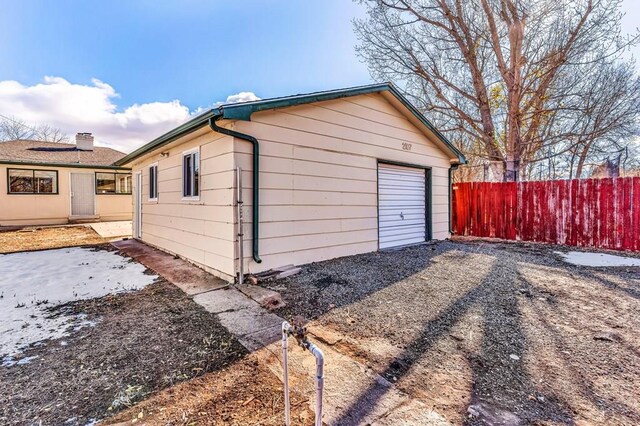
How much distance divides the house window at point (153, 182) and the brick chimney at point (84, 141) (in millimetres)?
11734

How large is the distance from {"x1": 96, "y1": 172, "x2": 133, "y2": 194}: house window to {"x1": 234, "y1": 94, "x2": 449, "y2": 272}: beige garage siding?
1204cm

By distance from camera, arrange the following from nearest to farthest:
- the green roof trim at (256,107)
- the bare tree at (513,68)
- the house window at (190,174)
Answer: the green roof trim at (256,107)
the house window at (190,174)
the bare tree at (513,68)

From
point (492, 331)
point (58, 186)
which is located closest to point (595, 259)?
point (492, 331)

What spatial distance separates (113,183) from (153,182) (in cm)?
872

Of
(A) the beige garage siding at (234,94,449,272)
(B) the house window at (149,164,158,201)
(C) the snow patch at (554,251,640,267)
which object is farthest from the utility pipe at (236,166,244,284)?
(C) the snow patch at (554,251,640,267)

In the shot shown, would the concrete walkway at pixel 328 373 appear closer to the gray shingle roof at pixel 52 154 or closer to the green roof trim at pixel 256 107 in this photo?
the green roof trim at pixel 256 107

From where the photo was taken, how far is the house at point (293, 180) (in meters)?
4.64

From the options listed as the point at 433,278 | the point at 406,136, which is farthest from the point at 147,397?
the point at 406,136

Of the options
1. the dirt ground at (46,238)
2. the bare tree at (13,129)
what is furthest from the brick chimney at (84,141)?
the bare tree at (13,129)

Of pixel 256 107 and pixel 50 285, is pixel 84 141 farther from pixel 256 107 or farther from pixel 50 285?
pixel 256 107

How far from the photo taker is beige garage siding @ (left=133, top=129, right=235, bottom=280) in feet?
15.2

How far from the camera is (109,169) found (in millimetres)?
14312

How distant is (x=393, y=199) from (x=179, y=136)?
16.1 feet

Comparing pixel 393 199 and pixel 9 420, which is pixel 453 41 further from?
pixel 9 420
